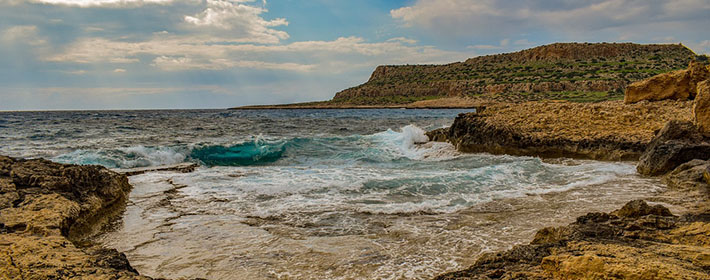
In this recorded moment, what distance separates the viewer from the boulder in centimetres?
895

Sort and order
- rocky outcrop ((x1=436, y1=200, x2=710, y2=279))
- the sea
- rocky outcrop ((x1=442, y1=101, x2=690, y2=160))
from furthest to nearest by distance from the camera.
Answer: rocky outcrop ((x1=442, y1=101, x2=690, y2=160)) → the sea → rocky outcrop ((x1=436, y1=200, x2=710, y2=279))

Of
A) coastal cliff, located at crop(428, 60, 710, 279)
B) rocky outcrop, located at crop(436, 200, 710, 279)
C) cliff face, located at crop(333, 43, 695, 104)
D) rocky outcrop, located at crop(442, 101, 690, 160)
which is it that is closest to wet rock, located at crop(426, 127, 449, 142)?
coastal cliff, located at crop(428, 60, 710, 279)

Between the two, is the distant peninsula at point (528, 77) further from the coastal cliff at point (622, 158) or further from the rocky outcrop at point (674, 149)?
the rocky outcrop at point (674, 149)

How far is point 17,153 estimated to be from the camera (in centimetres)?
1563

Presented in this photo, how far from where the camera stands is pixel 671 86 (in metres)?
13.9

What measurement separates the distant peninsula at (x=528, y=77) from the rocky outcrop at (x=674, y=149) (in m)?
43.3

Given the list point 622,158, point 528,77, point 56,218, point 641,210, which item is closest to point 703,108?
point 622,158

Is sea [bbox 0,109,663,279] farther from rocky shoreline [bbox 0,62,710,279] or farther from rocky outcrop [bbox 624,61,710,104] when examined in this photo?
rocky outcrop [bbox 624,61,710,104]

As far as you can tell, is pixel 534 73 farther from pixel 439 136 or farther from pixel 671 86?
pixel 671 86

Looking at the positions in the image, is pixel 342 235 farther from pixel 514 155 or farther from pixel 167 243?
pixel 514 155

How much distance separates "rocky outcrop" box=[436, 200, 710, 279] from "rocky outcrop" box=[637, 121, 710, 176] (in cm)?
561

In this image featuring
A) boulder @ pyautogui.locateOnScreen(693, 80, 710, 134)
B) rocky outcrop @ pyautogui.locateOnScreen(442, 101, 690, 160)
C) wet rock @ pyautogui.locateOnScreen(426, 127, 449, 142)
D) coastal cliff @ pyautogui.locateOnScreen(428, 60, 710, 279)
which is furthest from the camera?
wet rock @ pyautogui.locateOnScreen(426, 127, 449, 142)

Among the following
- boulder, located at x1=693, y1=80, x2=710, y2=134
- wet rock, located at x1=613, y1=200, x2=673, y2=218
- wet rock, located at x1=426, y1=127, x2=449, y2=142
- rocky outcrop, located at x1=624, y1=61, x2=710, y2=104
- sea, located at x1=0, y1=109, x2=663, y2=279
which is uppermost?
rocky outcrop, located at x1=624, y1=61, x2=710, y2=104

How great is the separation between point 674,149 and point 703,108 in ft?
5.41
